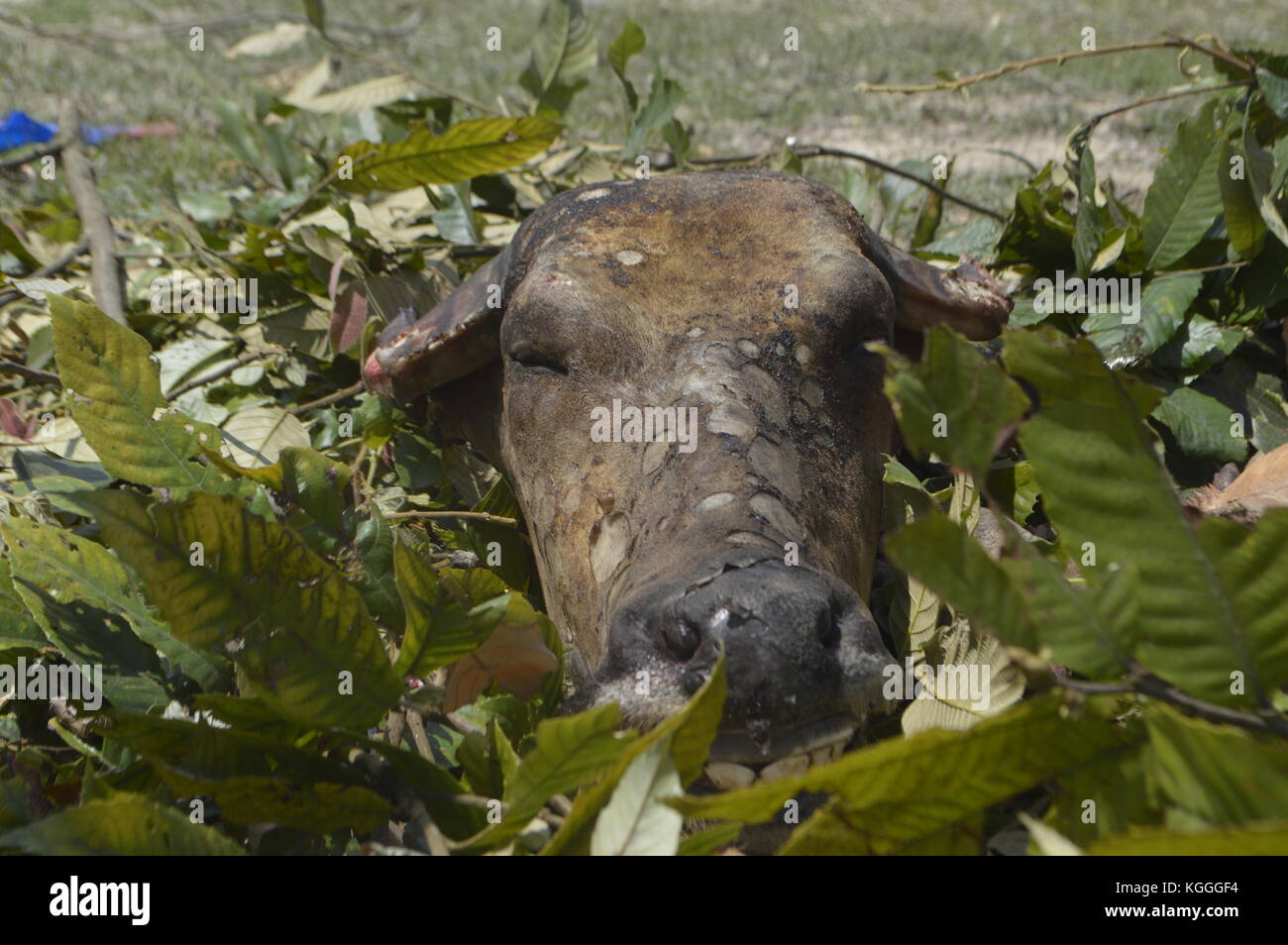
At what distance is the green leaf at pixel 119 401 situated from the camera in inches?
90.5

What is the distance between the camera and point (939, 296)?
10.9 ft

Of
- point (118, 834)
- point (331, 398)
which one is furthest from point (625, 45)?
point (118, 834)

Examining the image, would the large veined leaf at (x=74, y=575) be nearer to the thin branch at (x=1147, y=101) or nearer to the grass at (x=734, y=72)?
the thin branch at (x=1147, y=101)

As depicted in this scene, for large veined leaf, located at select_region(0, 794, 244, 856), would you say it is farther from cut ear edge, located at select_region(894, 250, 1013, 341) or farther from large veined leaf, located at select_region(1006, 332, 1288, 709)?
cut ear edge, located at select_region(894, 250, 1013, 341)

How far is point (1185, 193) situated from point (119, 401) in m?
3.07

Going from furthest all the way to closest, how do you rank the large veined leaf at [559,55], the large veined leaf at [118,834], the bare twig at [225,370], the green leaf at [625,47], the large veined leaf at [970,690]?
the large veined leaf at [559,55] → the green leaf at [625,47] → the bare twig at [225,370] → the large veined leaf at [970,690] → the large veined leaf at [118,834]

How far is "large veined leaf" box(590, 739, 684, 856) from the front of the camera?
1522 mm

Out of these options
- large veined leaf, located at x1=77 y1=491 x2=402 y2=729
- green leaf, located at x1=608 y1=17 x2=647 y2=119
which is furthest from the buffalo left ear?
large veined leaf, located at x1=77 y1=491 x2=402 y2=729

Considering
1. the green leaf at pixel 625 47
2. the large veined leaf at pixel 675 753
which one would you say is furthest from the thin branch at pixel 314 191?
the large veined leaf at pixel 675 753

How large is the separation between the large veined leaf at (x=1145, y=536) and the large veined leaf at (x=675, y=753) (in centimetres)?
49

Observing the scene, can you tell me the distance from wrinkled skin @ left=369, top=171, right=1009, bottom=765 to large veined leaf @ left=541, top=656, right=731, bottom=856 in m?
0.28

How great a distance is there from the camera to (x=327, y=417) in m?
3.81

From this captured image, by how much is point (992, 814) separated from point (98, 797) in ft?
4.71
